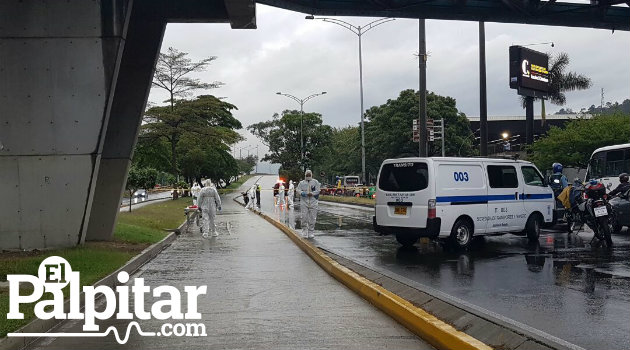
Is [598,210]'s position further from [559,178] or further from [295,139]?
[295,139]

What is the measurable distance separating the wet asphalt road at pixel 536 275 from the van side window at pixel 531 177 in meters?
1.42

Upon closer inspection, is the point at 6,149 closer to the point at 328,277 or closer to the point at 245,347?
the point at 328,277

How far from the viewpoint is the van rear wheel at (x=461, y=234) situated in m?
12.9

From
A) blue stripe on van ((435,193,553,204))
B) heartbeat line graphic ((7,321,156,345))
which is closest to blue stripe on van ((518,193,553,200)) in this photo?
blue stripe on van ((435,193,553,204))

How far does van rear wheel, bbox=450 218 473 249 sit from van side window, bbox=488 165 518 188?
122 cm

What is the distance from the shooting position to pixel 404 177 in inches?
518

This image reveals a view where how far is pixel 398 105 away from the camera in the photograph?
57031 millimetres

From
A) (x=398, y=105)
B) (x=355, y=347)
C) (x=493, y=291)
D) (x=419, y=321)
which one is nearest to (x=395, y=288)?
(x=493, y=291)

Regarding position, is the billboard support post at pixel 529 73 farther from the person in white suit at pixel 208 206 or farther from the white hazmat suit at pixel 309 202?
the person in white suit at pixel 208 206

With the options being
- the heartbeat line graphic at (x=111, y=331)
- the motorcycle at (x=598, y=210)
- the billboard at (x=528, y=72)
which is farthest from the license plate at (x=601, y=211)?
the billboard at (x=528, y=72)

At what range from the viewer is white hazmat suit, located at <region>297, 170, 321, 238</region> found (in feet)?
55.7

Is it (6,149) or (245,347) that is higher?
(6,149)

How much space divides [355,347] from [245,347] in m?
1.06

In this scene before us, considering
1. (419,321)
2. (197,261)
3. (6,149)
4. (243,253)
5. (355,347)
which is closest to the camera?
(355,347)
